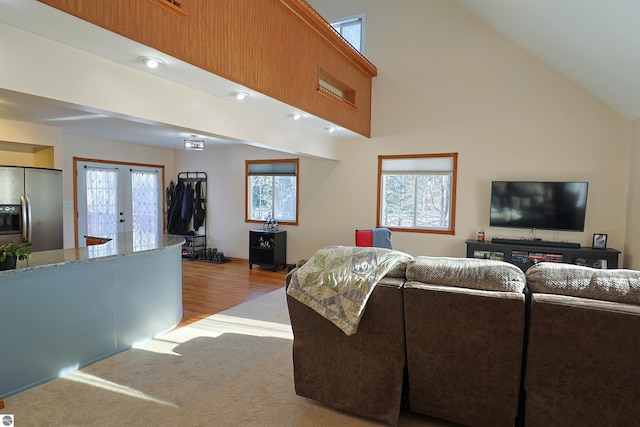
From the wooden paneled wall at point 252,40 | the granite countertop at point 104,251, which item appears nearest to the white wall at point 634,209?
the wooden paneled wall at point 252,40

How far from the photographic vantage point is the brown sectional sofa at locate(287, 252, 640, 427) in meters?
1.70

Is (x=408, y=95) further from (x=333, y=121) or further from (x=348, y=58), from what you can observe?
(x=333, y=121)

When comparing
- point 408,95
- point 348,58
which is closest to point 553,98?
point 408,95

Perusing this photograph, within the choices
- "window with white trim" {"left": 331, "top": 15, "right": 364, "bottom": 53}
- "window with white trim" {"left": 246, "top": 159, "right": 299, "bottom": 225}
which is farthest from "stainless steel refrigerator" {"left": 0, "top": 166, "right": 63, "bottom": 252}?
"window with white trim" {"left": 331, "top": 15, "right": 364, "bottom": 53}

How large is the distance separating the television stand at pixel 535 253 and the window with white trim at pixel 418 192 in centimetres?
61

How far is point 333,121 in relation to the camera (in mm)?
5035

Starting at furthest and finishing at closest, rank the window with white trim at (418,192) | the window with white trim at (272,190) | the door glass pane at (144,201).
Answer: the door glass pane at (144,201), the window with white trim at (272,190), the window with white trim at (418,192)

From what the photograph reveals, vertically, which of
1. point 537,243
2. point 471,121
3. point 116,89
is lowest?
point 537,243

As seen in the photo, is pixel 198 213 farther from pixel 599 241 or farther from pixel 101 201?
pixel 599 241

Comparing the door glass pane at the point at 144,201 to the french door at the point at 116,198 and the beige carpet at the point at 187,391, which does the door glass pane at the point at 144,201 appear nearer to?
the french door at the point at 116,198

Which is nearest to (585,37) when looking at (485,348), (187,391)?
(485,348)

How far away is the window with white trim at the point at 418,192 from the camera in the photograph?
5.87 metres

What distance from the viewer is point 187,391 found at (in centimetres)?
257

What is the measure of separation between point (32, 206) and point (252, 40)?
3934 mm
